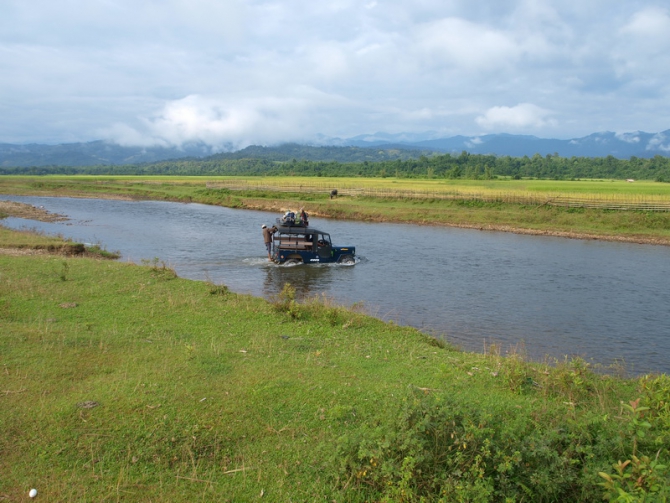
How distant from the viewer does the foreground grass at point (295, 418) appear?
570 centimetres

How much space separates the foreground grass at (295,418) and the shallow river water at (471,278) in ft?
16.8

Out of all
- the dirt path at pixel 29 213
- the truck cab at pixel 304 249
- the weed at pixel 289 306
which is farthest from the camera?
the dirt path at pixel 29 213

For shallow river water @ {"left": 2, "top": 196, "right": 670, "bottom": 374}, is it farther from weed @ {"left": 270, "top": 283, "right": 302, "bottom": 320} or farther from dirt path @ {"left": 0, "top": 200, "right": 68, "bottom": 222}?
weed @ {"left": 270, "top": 283, "right": 302, "bottom": 320}

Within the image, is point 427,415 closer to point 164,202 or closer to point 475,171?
point 164,202

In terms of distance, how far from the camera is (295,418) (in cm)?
765

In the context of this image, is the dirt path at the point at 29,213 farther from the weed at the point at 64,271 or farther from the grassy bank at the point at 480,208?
the weed at the point at 64,271

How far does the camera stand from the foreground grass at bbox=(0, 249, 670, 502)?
18.7 ft

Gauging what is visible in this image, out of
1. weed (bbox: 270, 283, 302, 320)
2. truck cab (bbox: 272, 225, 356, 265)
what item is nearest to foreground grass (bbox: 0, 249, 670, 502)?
weed (bbox: 270, 283, 302, 320)

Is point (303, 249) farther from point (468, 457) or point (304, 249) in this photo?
point (468, 457)

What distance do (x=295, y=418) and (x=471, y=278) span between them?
18989mm

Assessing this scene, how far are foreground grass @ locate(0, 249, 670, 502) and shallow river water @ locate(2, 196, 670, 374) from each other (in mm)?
5112

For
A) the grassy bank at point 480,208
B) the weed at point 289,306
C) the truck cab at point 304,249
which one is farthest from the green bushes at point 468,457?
the grassy bank at point 480,208

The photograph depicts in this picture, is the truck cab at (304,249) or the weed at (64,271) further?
the truck cab at (304,249)

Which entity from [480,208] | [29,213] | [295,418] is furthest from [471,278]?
[29,213]
